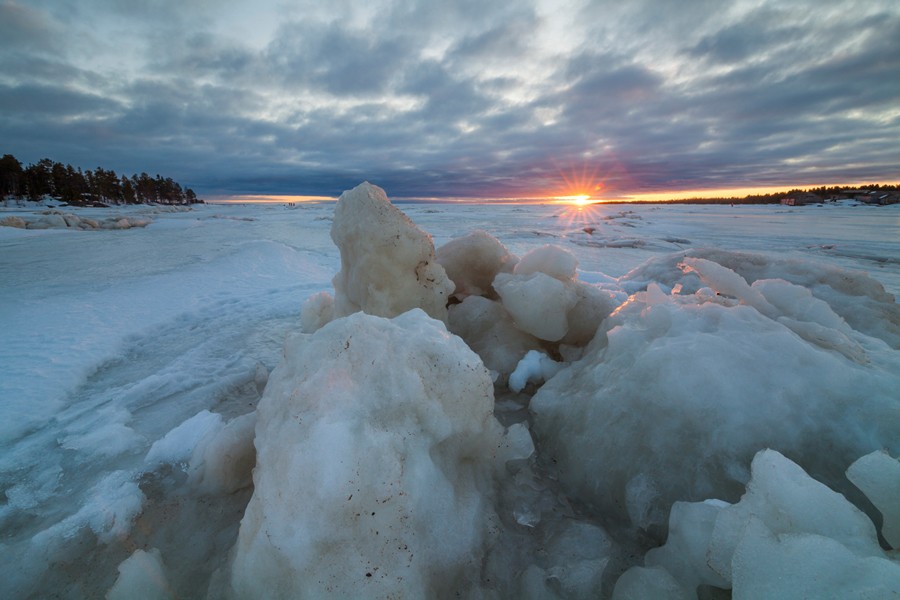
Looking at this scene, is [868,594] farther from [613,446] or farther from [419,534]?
[419,534]

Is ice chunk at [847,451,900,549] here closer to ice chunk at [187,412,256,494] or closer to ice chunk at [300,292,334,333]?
ice chunk at [187,412,256,494]

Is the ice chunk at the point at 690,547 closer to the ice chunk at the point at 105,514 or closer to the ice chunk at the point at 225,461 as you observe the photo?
the ice chunk at the point at 225,461

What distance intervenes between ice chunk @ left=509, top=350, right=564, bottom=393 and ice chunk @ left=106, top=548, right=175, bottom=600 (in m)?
2.11

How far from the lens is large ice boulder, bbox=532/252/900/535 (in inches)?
64.2

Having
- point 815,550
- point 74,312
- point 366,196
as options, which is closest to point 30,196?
point 74,312

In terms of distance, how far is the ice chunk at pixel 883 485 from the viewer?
118 cm

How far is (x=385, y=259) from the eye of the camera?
3094mm

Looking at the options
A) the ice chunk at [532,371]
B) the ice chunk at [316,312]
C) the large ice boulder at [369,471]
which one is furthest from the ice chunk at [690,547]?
the ice chunk at [316,312]

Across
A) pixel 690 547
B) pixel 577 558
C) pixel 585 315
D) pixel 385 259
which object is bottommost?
pixel 577 558

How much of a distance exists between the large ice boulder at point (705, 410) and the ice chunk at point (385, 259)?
4.43 feet

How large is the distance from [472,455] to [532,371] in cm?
118

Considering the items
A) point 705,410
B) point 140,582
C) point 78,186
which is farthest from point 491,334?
point 78,186

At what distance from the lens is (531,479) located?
198 centimetres

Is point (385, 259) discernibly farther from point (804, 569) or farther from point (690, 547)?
point (804, 569)
